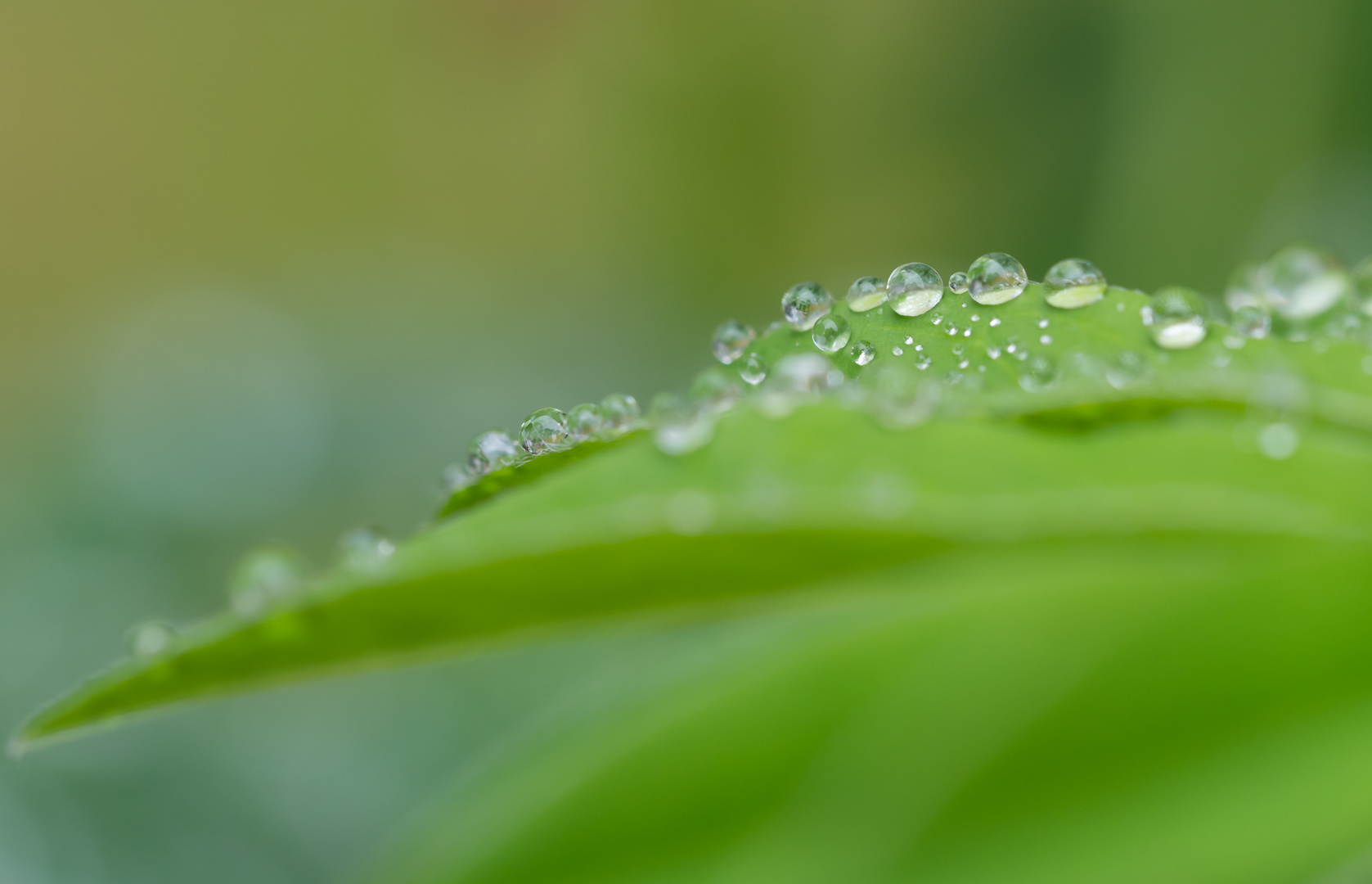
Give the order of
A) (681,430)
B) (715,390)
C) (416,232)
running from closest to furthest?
(681,430) → (715,390) → (416,232)

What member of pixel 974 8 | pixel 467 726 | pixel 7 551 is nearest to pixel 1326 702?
pixel 467 726

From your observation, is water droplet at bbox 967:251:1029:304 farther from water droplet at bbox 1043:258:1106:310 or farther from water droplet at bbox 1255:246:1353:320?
water droplet at bbox 1255:246:1353:320

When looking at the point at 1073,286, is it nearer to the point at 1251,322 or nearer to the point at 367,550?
the point at 1251,322

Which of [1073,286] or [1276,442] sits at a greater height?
[1073,286]

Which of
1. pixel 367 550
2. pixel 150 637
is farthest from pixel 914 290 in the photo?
pixel 150 637

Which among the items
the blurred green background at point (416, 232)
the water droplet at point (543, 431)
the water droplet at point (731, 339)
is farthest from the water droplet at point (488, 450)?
the blurred green background at point (416, 232)

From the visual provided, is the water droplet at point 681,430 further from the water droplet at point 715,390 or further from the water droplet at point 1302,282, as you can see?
the water droplet at point 1302,282
